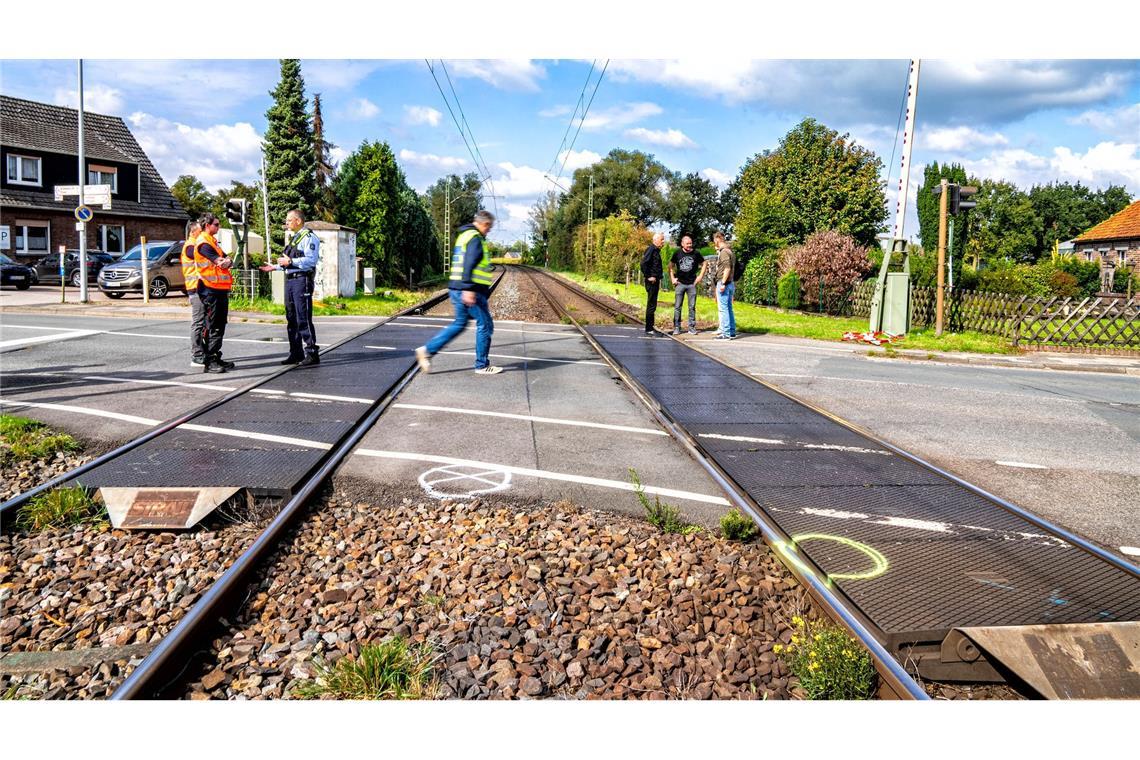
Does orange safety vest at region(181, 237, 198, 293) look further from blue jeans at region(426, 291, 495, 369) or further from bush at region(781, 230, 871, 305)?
bush at region(781, 230, 871, 305)

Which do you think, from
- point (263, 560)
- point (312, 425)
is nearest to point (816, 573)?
point (263, 560)

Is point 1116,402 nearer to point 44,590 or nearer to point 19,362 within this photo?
point 44,590

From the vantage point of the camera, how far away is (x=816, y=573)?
167 inches

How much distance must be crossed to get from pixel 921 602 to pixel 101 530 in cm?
463

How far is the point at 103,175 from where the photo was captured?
4119 centimetres

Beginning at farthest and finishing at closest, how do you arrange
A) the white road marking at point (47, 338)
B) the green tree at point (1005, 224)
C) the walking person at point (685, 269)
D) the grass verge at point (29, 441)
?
1. the green tree at point (1005, 224)
2. the walking person at point (685, 269)
3. the white road marking at point (47, 338)
4. the grass verge at point (29, 441)

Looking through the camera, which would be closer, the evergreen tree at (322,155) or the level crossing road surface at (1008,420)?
the level crossing road surface at (1008,420)

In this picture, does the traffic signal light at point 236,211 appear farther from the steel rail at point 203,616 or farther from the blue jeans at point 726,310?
the steel rail at point 203,616

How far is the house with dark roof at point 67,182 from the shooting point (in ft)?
120

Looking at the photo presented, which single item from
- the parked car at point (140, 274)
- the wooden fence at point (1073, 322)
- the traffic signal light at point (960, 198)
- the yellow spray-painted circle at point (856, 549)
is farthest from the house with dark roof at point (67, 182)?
the yellow spray-painted circle at point (856, 549)

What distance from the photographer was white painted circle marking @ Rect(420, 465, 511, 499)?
18.5ft

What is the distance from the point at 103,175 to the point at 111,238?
359 cm

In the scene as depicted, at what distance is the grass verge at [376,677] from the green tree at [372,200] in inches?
1189
